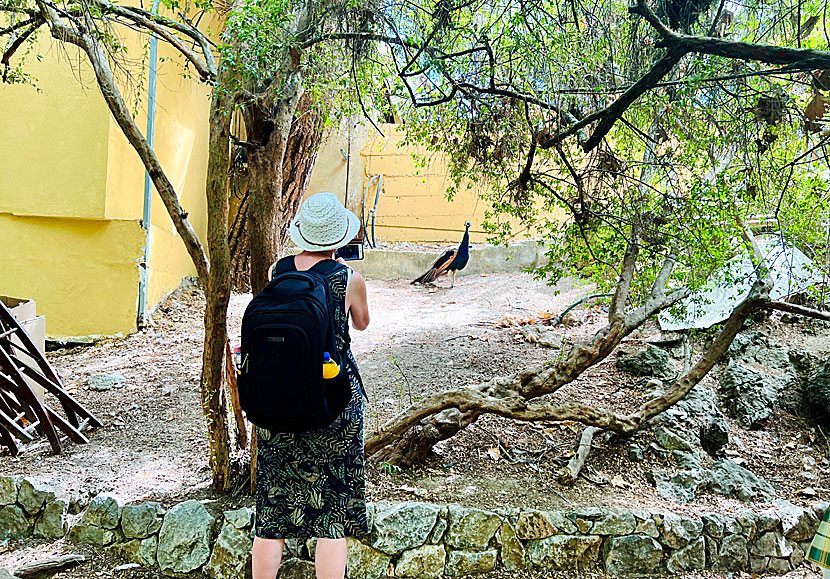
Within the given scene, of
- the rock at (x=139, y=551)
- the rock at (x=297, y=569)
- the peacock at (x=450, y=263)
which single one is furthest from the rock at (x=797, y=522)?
the peacock at (x=450, y=263)

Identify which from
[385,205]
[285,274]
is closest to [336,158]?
[385,205]

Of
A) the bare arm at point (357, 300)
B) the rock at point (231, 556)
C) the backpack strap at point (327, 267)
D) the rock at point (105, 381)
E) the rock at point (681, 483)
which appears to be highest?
the backpack strap at point (327, 267)

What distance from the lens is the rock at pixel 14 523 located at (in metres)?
4.05

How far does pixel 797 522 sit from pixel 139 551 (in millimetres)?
4015

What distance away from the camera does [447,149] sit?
18.1 feet

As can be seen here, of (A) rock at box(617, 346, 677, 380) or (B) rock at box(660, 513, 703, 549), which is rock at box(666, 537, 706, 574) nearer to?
(B) rock at box(660, 513, 703, 549)

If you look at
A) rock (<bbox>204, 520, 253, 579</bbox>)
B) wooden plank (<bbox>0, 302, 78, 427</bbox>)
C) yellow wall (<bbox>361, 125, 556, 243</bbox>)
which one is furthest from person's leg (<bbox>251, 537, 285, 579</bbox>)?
yellow wall (<bbox>361, 125, 556, 243</bbox>)

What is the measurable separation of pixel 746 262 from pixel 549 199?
2.57 m

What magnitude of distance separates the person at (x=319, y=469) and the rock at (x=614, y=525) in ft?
6.23

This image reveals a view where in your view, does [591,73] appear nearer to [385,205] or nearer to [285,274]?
[285,274]

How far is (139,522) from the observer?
3.81 meters

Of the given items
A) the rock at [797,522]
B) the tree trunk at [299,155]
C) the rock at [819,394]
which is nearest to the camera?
the rock at [797,522]

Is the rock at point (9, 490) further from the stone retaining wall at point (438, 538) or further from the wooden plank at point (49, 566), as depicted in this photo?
the wooden plank at point (49, 566)

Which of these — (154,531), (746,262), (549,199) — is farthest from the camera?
(746,262)
